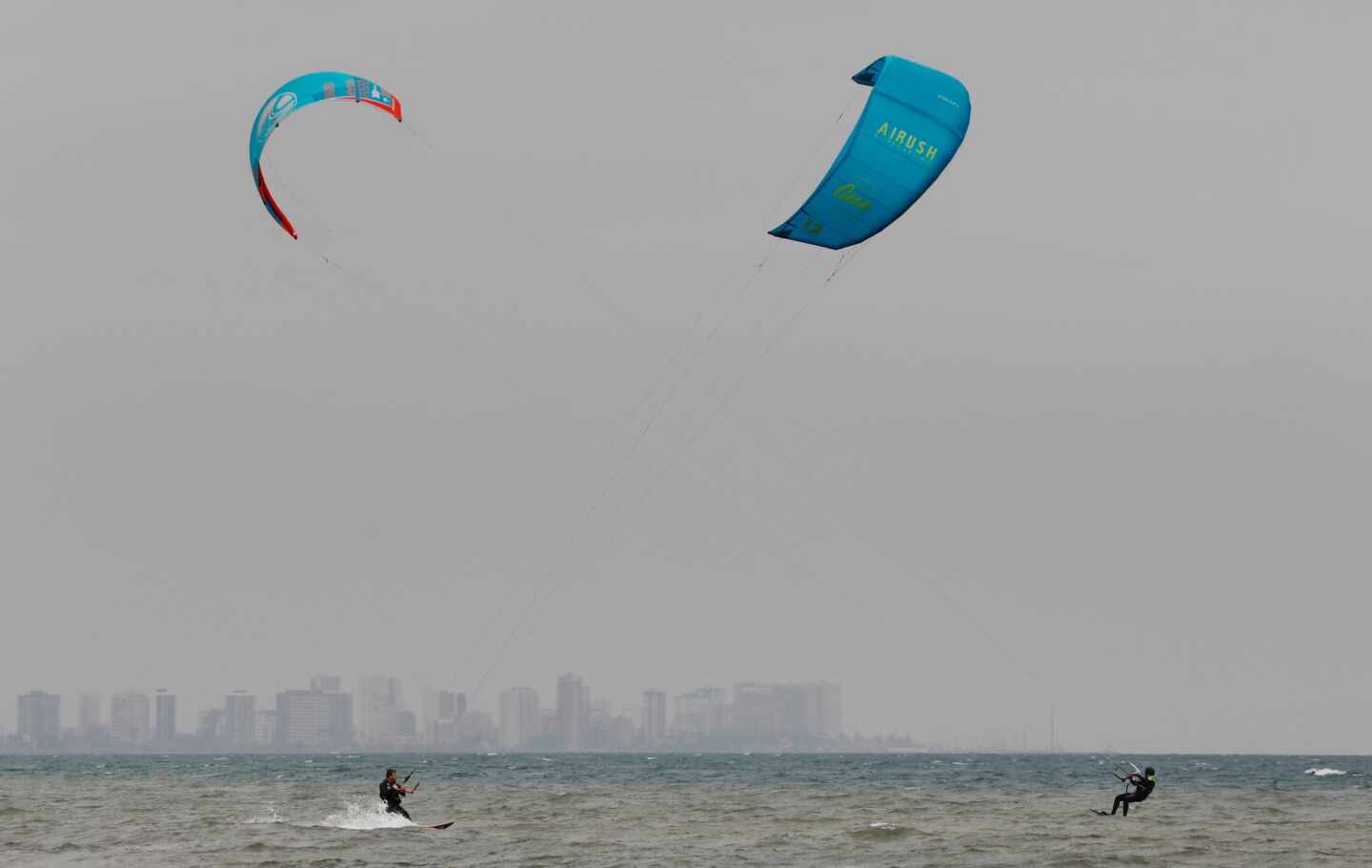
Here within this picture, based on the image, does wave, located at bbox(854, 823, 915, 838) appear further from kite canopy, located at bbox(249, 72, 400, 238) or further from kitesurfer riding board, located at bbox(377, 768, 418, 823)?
kite canopy, located at bbox(249, 72, 400, 238)

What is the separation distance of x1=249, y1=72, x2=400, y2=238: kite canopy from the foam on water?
42.8 feet

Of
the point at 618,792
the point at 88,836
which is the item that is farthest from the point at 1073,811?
the point at 88,836

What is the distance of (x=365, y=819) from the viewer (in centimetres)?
3756

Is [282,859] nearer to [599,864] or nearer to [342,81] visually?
[599,864]

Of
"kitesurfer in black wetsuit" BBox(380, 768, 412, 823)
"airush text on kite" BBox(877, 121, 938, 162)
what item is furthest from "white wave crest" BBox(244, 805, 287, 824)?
"airush text on kite" BBox(877, 121, 938, 162)

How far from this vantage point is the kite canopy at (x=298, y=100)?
2952 cm

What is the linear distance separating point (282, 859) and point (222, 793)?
2904cm

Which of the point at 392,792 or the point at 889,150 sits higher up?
the point at 889,150

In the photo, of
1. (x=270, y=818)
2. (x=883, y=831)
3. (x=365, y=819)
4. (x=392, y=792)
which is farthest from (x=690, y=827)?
(x=270, y=818)

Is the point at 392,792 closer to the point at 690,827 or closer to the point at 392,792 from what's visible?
the point at 392,792

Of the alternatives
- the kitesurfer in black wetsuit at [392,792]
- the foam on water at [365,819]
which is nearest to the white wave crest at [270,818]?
the foam on water at [365,819]

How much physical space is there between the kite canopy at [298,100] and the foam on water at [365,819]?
13.0 metres

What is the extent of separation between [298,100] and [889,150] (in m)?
10.3

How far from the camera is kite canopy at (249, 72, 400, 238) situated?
29516mm
